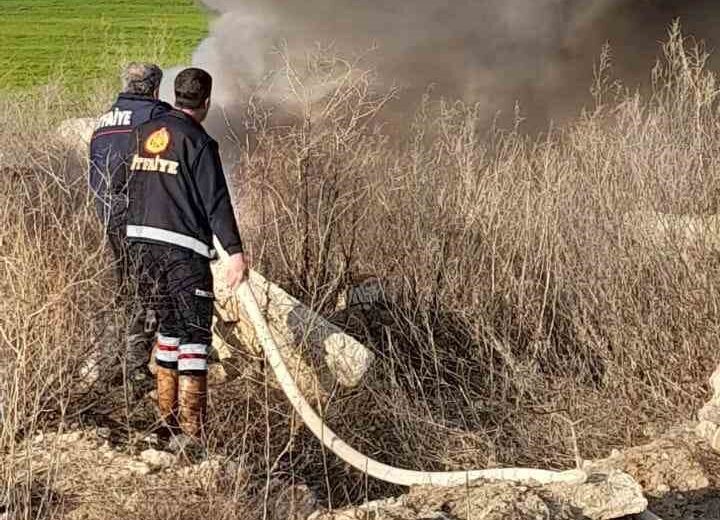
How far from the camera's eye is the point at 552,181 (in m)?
7.40

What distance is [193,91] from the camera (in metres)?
5.12

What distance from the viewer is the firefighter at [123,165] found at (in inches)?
220

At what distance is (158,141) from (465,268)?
101 inches

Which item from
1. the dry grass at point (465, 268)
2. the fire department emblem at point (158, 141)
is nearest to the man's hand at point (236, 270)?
the fire department emblem at point (158, 141)

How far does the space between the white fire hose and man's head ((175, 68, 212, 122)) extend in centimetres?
90

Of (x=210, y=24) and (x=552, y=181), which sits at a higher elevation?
(x=210, y=24)

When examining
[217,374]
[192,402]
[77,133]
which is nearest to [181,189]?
[192,402]

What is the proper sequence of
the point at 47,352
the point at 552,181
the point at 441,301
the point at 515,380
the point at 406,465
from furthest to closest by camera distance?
1. the point at 552,181
2. the point at 441,301
3. the point at 515,380
4. the point at 406,465
5. the point at 47,352

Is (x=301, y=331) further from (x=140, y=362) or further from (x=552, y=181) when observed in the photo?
(x=552, y=181)

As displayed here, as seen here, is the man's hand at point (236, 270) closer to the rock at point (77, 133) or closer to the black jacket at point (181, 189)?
the black jacket at point (181, 189)

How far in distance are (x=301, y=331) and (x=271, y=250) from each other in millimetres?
976

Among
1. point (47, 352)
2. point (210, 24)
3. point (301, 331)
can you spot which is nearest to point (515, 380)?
point (301, 331)

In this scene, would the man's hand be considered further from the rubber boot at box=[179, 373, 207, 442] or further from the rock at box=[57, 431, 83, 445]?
the rock at box=[57, 431, 83, 445]

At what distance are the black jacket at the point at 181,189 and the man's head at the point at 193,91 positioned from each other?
48 millimetres
